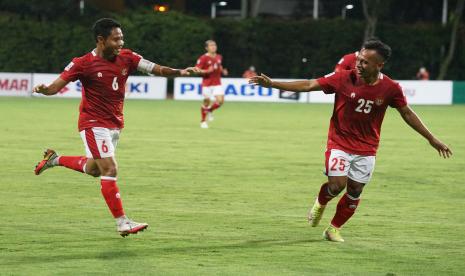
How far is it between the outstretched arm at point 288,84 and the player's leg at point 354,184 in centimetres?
85

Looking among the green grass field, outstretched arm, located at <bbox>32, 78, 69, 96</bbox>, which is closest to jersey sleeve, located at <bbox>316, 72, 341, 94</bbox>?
the green grass field

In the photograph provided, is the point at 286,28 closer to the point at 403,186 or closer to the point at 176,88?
the point at 176,88

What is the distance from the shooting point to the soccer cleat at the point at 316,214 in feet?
35.0

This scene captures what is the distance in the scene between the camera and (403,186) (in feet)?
48.7

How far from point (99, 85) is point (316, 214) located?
2.65 meters

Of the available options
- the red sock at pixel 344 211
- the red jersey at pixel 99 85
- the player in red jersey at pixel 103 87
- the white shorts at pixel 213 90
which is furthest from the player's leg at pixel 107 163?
the white shorts at pixel 213 90

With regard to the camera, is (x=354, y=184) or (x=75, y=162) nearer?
(x=354, y=184)

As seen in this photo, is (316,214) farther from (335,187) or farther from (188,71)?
(188,71)

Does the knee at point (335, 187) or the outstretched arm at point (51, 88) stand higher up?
the outstretched arm at point (51, 88)

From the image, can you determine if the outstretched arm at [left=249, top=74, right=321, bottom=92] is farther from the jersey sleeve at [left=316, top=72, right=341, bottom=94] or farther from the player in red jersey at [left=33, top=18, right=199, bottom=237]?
the player in red jersey at [left=33, top=18, right=199, bottom=237]

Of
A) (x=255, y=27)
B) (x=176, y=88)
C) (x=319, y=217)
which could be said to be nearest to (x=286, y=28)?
→ (x=255, y=27)

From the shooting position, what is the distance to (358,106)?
9945 millimetres

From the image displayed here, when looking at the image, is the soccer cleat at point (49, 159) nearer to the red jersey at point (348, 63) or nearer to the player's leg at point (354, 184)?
the red jersey at point (348, 63)

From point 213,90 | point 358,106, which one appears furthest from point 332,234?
point 213,90
